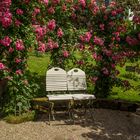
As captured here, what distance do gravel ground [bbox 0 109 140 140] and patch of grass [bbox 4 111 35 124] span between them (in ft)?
0.41

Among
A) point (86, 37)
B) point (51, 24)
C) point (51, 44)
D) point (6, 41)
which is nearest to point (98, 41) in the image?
point (86, 37)

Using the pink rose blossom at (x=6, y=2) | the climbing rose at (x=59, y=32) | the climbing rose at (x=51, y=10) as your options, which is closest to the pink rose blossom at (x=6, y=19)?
the pink rose blossom at (x=6, y=2)

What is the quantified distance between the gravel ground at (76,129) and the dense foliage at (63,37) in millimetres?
769

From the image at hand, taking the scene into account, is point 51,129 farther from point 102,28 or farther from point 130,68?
point 130,68

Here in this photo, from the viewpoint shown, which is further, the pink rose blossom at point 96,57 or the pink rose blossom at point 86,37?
the pink rose blossom at point 96,57

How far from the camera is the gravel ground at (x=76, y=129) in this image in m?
7.58

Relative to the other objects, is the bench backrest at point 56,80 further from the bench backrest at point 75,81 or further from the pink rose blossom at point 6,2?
the pink rose blossom at point 6,2

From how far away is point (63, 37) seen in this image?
10062 mm

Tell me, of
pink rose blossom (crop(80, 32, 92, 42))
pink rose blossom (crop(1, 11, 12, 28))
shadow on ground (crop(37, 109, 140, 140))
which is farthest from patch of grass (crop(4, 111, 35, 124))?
pink rose blossom (crop(80, 32, 92, 42))

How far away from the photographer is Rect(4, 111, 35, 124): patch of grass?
837cm

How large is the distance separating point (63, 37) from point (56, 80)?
1.44 m

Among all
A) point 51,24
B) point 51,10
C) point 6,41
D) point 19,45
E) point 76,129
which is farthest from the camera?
point 51,10

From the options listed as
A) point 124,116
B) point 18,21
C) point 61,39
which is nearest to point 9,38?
point 18,21

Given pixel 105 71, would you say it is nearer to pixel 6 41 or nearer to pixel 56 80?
pixel 56 80
